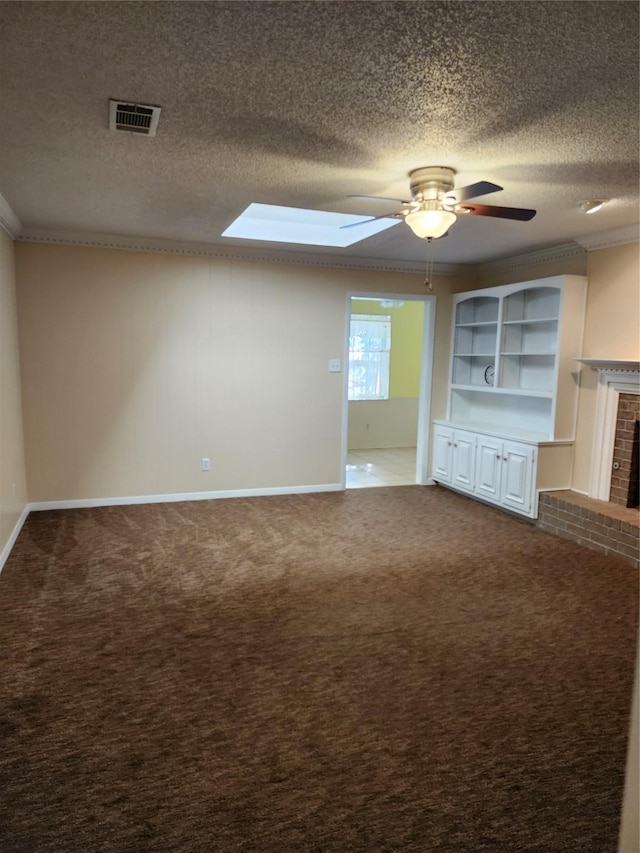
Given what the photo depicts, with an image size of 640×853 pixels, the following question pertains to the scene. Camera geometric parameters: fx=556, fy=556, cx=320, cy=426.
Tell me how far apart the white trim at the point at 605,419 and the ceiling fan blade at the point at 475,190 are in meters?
2.36

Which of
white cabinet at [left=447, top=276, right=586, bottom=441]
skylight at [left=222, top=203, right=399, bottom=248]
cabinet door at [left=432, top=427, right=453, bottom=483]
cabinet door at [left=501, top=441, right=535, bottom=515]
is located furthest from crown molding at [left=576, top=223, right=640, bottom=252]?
cabinet door at [left=432, top=427, right=453, bottom=483]

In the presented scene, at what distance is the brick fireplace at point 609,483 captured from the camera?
14.0ft

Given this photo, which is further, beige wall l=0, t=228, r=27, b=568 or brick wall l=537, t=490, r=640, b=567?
brick wall l=537, t=490, r=640, b=567

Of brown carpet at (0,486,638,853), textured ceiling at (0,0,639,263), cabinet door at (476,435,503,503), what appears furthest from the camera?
cabinet door at (476,435,503,503)

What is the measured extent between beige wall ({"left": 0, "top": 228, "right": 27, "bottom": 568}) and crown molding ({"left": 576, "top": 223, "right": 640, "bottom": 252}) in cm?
464

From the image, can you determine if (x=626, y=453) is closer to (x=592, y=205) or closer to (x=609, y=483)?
(x=609, y=483)

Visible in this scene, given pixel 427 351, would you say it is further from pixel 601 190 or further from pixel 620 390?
pixel 601 190

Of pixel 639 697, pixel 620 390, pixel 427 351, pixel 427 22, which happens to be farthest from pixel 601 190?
pixel 639 697

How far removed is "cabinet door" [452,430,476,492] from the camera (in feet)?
18.6

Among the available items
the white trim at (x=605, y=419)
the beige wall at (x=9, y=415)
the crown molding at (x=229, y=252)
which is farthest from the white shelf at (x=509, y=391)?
the beige wall at (x=9, y=415)

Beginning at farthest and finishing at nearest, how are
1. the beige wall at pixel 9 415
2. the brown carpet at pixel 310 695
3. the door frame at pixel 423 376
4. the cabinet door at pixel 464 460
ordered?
1. the door frame at pixel 423 376
2. the cabinet door at pixel 464 460
3. the beige wall at pixel 9 415
4. the brown carpet at pixel 310 695

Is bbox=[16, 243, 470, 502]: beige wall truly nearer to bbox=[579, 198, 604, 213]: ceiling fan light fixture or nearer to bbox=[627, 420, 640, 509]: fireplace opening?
bbox=[579, 198, 604, 213]: ceiling fan light fixture

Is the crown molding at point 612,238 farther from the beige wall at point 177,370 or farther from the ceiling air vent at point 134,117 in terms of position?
the ceiling air vent at point 134,117

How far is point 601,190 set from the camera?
332 cm
